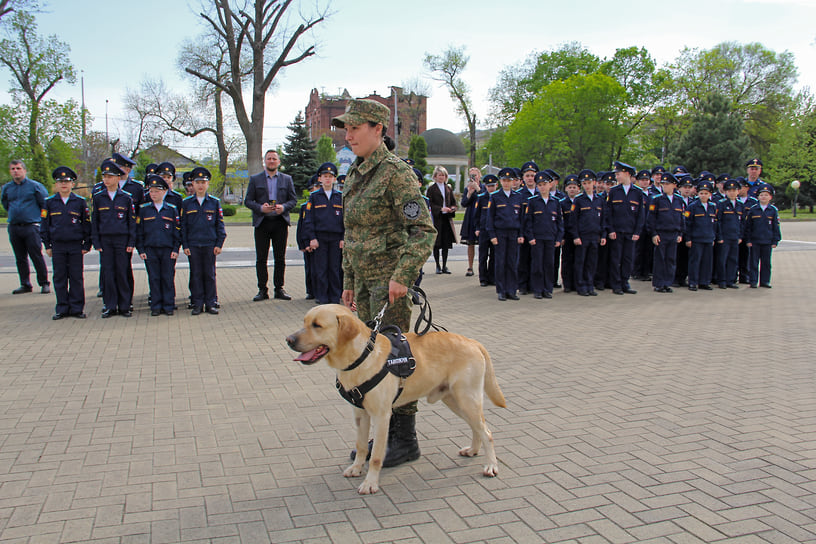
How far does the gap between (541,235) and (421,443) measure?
270 inches

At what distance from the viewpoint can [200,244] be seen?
8.84 meters

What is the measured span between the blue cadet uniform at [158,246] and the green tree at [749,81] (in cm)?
5282

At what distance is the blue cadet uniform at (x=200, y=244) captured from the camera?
8.77 meters

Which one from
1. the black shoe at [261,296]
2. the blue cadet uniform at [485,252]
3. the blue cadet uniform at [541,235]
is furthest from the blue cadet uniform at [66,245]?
the blue cadet uniform at [541,235]

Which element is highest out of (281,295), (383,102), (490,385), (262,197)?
(383,102)

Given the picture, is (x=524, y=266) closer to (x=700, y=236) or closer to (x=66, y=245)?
(x=700, y=236)

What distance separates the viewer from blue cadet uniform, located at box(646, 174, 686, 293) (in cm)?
1124

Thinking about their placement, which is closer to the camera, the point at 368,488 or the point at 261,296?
the point at 368,488

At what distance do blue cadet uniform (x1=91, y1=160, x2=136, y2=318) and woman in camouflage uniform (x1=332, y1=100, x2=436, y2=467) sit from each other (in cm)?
579

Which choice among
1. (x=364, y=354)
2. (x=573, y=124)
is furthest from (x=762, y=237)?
(x=573, y=124)

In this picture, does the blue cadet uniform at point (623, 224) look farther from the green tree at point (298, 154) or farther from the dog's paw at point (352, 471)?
the green tree at point (298, 154)

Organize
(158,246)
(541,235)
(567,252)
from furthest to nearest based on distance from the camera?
1. (567,252)
2. (541,235)
3. (158,246)

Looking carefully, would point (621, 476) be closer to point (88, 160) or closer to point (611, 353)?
point (611, 353)

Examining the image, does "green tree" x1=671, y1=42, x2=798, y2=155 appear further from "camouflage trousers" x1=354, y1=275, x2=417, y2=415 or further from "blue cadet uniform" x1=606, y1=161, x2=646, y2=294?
"camouflage trousers" x1=354, y1=275, x2=417, y2=415
